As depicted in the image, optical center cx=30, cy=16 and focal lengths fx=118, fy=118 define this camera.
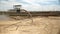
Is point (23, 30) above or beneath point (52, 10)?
beneath

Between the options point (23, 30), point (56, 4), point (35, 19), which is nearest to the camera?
point (23, 30)

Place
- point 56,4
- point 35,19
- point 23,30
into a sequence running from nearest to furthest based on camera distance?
point 23,30
point 35,19
point 56,4

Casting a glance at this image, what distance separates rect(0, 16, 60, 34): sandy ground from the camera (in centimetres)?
→ 120

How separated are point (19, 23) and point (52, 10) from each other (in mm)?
431

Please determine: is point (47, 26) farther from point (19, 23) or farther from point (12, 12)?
point (12, 12)

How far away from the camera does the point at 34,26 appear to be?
4.17ft

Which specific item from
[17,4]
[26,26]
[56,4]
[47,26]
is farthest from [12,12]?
[56,4]

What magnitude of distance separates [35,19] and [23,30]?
0.22 metres

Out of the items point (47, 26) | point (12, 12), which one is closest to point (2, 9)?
point (12, 12)

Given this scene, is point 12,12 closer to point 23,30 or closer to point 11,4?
point 11,4

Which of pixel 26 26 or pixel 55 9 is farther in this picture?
pixel 55 9

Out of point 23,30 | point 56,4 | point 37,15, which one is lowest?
point 23,30

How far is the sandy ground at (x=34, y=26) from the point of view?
3.94 ft

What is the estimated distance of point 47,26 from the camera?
1.26 meters
